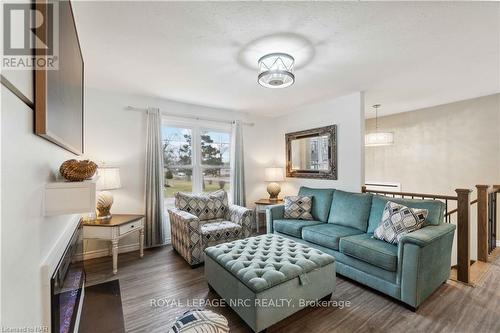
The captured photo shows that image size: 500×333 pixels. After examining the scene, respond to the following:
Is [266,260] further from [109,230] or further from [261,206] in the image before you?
[261,206]

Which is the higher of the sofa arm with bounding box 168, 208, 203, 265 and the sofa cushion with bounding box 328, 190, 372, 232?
the sofa cushion with bounding box 328, 190, 372, 232

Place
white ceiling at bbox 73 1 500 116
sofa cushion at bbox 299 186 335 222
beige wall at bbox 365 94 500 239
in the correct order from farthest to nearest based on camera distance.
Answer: beige wall at bbox 365 94 500 239, sofa cushion at bbox 299 186 335 222, white ceiling at bbox 73 1 500 116

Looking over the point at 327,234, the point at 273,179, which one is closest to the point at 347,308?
the point at 327,234

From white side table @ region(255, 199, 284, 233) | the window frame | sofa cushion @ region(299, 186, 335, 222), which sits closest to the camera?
sofa cushion @ region(299, 186, 335, 222)

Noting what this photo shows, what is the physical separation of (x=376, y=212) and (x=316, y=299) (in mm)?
1445

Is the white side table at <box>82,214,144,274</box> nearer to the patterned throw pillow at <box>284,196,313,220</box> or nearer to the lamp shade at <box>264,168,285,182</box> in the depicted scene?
the patterned throw pillow at <box>284,196,313,220</box>

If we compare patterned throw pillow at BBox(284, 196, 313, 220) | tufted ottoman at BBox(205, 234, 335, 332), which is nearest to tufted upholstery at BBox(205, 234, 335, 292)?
tufted ottoman at BBox(205, 234, 335, 332)

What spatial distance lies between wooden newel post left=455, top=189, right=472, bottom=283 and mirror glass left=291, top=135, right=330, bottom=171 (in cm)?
173

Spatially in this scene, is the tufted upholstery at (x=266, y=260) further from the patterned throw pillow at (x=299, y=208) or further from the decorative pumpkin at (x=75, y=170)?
the decorative pumpkin at (x=75, y=170)

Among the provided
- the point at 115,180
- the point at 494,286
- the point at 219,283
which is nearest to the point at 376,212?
→ the point at 494,286

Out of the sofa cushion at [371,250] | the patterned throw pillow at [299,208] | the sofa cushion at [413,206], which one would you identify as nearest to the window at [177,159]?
the patterned throw pillow at [299,208]

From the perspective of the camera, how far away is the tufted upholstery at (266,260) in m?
1.72

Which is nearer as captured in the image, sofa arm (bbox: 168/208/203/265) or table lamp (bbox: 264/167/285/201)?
sofa arm (bbox: 168/208/203/265)

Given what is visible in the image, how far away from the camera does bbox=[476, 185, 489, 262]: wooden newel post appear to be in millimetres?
2752
